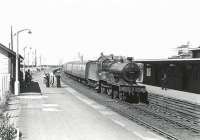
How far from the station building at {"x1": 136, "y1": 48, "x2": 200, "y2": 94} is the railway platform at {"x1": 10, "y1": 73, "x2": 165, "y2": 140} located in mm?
9392

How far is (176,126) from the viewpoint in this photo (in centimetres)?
1644

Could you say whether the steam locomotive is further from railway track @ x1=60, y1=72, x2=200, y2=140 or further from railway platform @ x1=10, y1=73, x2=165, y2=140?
railway platform @ x1=10, y1=73, x2=165, y2=140

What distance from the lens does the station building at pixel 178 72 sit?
2831cm

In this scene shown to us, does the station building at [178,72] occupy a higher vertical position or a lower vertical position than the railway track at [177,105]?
higher

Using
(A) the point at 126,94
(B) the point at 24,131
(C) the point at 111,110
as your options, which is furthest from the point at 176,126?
(A) the point at 126,94

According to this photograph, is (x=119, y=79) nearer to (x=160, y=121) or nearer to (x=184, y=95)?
(x=184, y=95)

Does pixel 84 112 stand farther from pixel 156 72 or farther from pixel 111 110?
pixel 156 72

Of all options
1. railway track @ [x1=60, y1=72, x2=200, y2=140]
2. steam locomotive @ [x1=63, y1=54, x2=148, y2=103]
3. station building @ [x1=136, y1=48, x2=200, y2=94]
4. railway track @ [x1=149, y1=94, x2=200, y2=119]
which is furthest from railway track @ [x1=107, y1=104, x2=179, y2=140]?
station building @ [x1=136, y1=48, x2=200, y2=94]

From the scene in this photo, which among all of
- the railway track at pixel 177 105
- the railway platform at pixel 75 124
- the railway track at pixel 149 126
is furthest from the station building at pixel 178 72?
the railway platform at pixel 75 124

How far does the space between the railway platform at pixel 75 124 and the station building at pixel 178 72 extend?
939 cm

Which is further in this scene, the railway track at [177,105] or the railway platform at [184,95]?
the railway platform at [184,95]

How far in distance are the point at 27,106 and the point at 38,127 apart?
7472 millimetres

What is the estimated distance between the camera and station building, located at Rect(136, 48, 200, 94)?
92.9ft

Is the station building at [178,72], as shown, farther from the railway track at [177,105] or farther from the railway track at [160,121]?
the railway track at [160,121]
